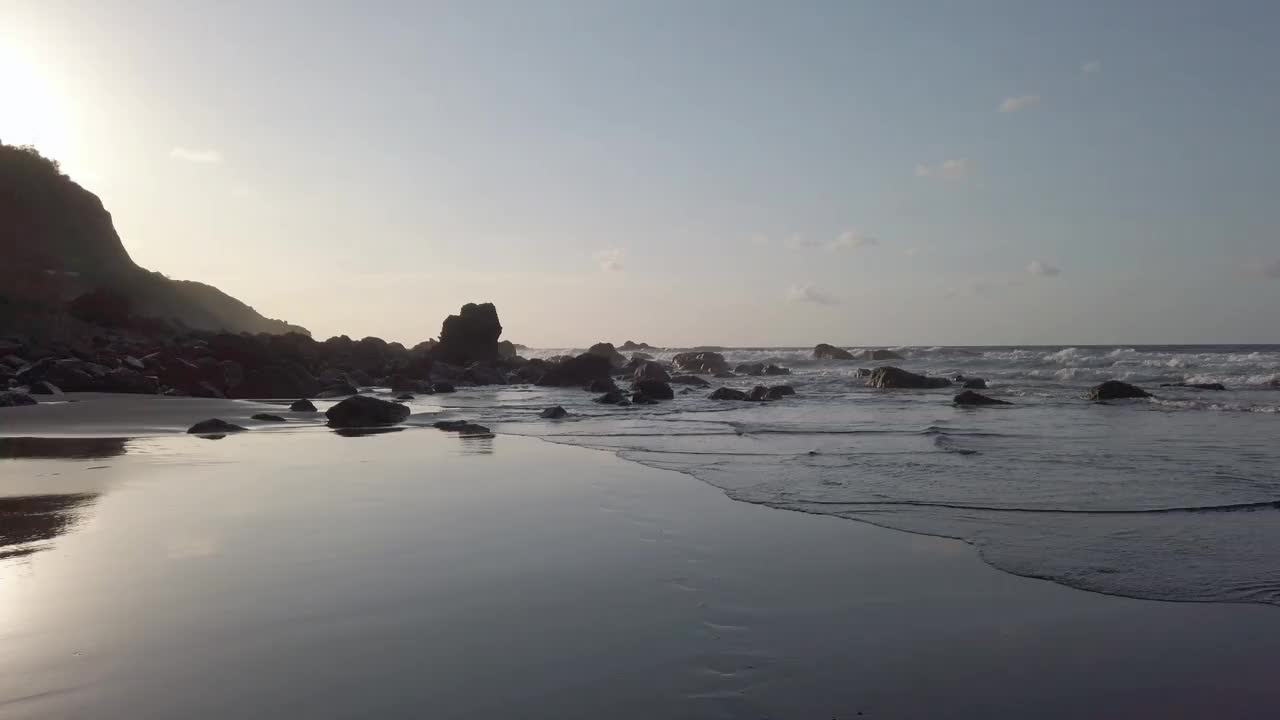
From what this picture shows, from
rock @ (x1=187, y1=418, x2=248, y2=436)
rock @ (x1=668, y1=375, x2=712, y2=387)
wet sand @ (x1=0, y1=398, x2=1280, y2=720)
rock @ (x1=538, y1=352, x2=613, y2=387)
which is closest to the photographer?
wet sand @ (x1=0, y1=398, x2=1280, y2=720)

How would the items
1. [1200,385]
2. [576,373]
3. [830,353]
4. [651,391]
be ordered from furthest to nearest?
[830,353] → [576,373] → [1200,385] → [651,391]

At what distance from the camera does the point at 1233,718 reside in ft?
10.1

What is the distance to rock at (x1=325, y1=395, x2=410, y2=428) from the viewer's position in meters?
15.9

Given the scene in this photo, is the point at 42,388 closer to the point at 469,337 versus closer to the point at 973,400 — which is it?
the point at 973,400

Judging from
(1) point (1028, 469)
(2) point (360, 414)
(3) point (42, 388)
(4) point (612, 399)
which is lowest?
(1) point (1028, 469)

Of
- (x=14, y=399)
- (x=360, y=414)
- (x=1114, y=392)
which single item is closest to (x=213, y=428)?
(x=360, y=414)

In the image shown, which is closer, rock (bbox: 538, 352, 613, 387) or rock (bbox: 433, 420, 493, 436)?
rock (bbox: 433, 420, 493, 436)

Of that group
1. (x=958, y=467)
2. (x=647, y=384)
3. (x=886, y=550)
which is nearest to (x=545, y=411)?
(x=647, y=384)

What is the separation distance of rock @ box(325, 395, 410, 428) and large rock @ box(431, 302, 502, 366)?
3072 centimetres

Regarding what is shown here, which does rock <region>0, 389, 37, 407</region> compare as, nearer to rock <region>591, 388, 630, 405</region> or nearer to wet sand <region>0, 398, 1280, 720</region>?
wet sand <region>0, 398, 1280, 720</region>

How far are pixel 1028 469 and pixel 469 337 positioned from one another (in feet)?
136

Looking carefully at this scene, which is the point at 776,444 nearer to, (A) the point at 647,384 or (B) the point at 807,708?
(B) the point at 807,708

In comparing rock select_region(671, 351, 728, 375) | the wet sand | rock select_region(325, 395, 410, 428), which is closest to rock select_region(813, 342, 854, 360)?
rock select_region(671, 351, 728, 375)

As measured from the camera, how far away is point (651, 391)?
85.5 ft
